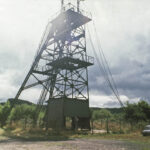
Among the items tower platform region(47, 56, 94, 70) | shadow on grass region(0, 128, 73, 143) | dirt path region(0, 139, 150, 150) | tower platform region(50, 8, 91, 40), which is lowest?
dirt path region(0, 139, 150, 150)

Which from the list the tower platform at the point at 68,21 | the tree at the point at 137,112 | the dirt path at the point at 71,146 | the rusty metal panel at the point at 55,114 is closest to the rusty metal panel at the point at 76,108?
the rusty metal panel at the point at 55,114

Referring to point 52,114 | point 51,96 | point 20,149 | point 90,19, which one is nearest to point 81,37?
point 90,19

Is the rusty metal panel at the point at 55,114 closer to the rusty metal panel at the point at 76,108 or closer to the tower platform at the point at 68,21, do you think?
the rusty metal panel at the point at 76,108

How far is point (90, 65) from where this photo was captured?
30.3 m

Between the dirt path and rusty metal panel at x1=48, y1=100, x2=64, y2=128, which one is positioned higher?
rusty metal panel at x1=48, y1=100, x2=64, y2=128

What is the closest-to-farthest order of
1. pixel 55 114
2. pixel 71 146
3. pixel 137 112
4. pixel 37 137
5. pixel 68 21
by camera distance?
pixel 71 146, pixel 37 137, pixel 55 114, pixel 68 21, pixel 137 112

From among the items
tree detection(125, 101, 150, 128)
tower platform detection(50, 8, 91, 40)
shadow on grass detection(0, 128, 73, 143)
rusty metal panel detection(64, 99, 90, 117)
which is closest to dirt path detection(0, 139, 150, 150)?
shadow on grass detection(0, 128, 73, 143)

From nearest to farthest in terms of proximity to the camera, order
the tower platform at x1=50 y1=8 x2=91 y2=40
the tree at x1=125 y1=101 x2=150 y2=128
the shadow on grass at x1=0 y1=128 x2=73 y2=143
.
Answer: the shadow on grass at x1=0 y1=128 x2=73 y2=143 < the tower platform at x1=50 y1=8 x2=91 y2=40 < the tree at x1=125 y1=101 x2=150 y2=128

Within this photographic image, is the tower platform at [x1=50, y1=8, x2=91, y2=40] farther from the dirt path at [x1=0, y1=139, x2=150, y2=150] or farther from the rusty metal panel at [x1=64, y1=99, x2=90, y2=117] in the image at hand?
the dirt path at [x1=0, y1=139, x2=150, y2=150]

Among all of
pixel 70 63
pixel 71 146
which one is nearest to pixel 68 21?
pixel 70 63

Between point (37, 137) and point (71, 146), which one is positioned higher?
point (37, 137)

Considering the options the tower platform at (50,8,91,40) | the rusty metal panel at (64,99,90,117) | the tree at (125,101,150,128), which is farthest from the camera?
the tree at (125,101,150,128)

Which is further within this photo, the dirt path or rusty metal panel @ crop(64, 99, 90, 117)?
rusty metal panel @ crop(64, 99, 90, 117)

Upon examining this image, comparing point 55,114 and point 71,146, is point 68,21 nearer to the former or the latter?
point 55,114
